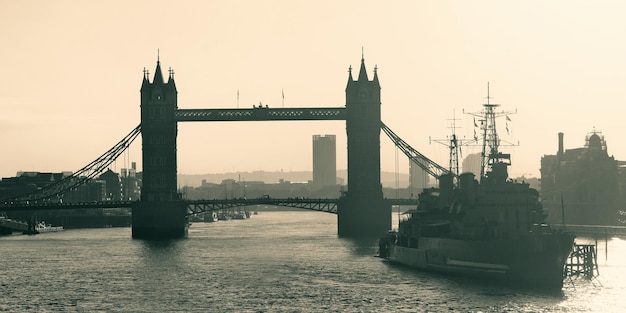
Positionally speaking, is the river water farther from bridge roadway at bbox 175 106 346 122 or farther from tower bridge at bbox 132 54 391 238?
bridge roadway at bbox 175 106 346 122

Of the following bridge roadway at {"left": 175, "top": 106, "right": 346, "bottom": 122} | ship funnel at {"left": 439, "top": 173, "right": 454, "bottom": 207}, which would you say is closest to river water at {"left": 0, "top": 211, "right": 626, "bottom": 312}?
ship funnel at {"left": 439, "top": 173, "right": 454, "bottom": 207}

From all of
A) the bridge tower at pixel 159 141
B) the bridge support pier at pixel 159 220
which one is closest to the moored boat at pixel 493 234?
the bridge support pier at pixel 159 220

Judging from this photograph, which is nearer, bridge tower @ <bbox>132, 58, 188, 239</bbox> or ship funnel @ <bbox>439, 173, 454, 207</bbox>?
ship funnel @ <bbox>439, 173, 454, 207</bbox>

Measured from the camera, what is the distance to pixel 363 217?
16475cm

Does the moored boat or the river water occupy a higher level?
the moored boat

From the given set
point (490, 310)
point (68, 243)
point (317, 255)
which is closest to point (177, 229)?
point (68, 243)

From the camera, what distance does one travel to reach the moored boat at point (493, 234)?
91875mm

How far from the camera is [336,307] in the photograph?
3290 inches

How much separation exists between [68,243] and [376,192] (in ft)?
148

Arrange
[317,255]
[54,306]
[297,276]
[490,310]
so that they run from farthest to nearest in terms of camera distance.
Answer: [317,255], [297,276], [54,306], [490,310]

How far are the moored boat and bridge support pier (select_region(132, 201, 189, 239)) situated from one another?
5832 centimetres

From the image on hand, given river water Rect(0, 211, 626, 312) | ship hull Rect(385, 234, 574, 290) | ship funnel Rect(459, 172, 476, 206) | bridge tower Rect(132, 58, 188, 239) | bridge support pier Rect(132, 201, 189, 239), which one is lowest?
river water Rect(0, 211, 626, 312)

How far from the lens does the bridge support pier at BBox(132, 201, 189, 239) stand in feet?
531

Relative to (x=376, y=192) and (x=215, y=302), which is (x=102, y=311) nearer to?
(x=215, y=302)
